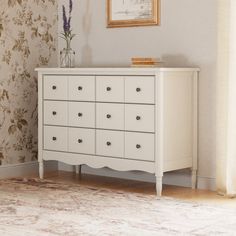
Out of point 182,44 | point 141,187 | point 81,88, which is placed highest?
point 182,44

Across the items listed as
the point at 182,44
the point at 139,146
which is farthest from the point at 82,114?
the point at 182,44

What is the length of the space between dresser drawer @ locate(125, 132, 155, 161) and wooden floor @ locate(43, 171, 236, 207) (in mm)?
283

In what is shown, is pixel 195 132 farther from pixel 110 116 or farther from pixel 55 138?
pixel 55 138

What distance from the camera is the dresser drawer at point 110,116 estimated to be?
4.69 meters

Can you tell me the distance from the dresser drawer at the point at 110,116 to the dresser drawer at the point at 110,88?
0.04 metres

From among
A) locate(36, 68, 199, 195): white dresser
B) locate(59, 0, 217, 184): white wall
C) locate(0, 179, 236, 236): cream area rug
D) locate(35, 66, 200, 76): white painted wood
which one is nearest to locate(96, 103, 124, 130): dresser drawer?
locate(36, 68, 199, 195): white dresser

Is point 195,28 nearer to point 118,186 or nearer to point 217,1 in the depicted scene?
point 217,1

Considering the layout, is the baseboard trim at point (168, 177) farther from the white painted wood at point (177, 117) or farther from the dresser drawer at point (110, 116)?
the dresser drawer at point (110, 116)

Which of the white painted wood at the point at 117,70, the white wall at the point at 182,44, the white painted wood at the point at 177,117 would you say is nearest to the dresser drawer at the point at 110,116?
the white painted wood at the point at 117,70

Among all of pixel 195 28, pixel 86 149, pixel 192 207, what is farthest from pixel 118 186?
pixel 195 28

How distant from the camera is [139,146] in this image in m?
4.59

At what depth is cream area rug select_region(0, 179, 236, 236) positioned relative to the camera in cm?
346

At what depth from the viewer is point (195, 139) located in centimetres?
482

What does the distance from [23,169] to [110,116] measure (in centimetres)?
113
